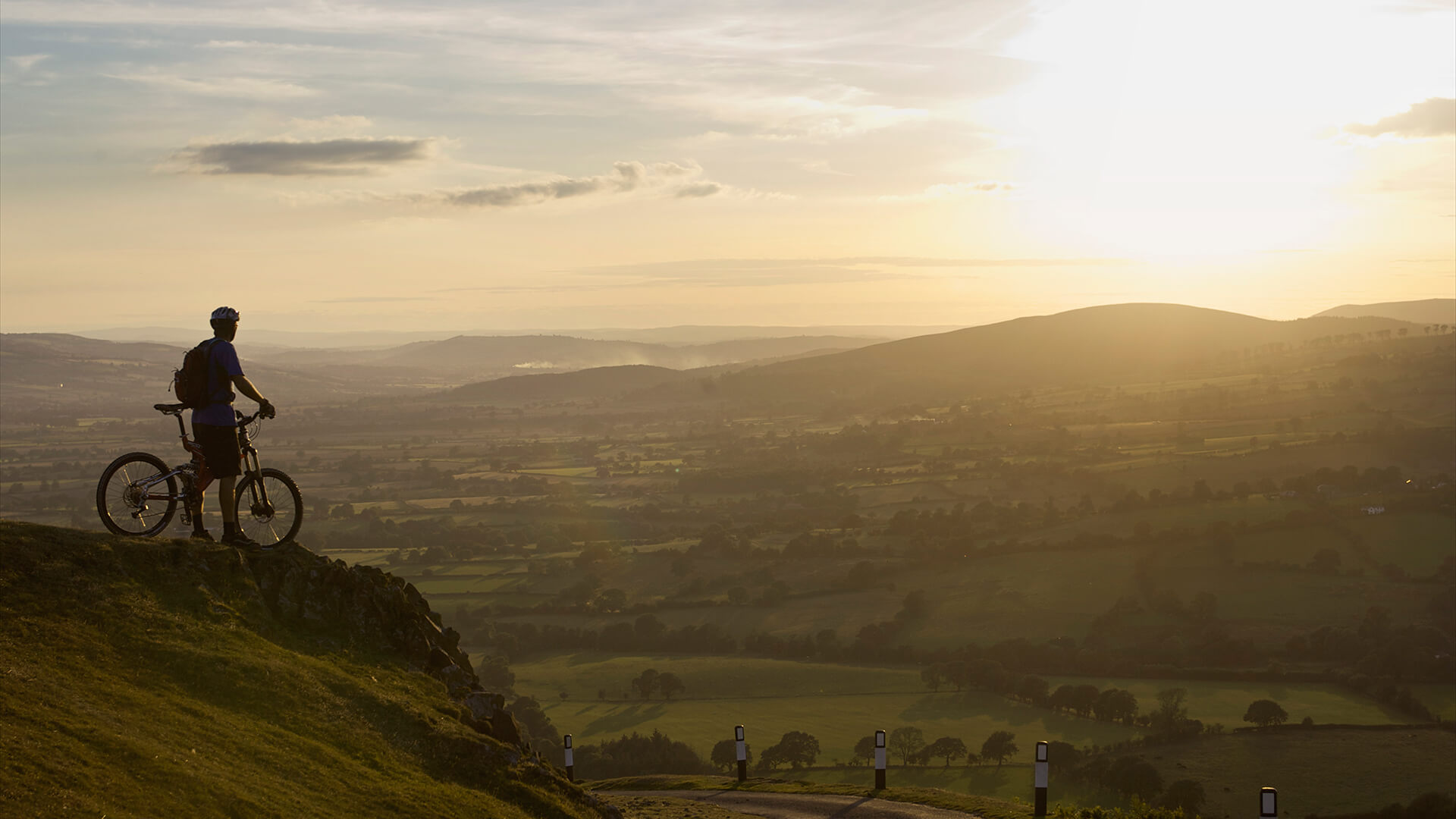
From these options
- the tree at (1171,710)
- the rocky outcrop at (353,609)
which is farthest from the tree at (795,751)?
the rocky outcrop at (353,609)

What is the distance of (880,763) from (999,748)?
110ft

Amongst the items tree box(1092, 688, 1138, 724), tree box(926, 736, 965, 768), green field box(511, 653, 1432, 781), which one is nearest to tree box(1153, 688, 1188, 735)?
green field box(511, 653, 1432, 781)

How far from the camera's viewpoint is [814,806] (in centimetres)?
1948

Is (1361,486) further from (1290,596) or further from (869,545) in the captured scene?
(869,545)

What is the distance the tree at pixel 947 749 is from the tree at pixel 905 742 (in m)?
0.76

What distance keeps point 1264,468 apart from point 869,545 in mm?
51338

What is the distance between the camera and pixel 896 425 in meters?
199

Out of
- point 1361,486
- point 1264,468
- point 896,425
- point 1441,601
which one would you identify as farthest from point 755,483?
point 1441,601

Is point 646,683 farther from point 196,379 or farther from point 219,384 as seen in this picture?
point 196,379

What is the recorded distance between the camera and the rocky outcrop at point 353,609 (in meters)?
16.4

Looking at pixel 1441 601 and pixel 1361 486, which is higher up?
pixel 1361 486

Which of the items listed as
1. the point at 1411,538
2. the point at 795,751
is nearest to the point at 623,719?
the point at 795,751

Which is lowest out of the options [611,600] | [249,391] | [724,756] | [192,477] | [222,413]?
[724,756]

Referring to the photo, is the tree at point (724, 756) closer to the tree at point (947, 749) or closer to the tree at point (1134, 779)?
the tree at point (947, 749)
